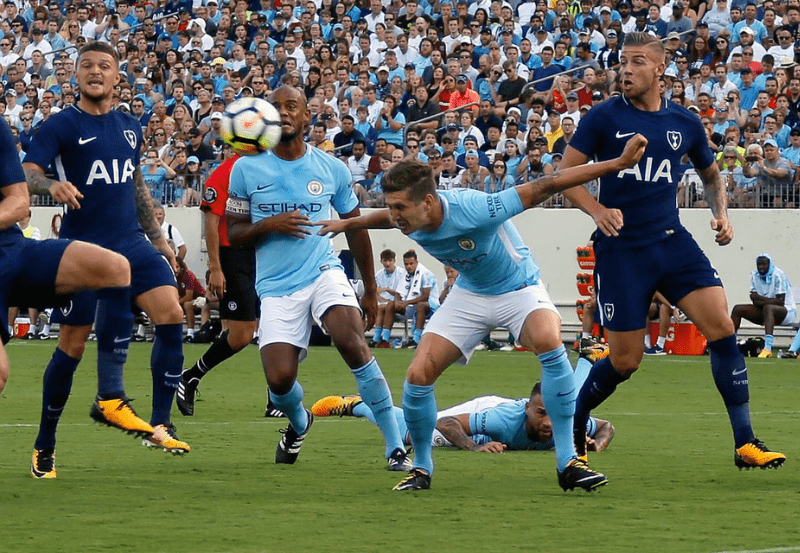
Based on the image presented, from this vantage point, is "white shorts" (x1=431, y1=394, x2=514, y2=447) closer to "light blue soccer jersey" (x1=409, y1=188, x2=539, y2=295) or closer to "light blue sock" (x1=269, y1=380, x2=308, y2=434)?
"light blue sock" (x1=269, y1=380, x2=308, y2=434)

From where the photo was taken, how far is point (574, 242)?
2284 cm

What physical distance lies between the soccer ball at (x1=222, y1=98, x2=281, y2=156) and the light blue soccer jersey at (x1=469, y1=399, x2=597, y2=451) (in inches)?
96.0

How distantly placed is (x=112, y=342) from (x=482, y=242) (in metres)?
2.33

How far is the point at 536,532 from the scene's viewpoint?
20.3ft

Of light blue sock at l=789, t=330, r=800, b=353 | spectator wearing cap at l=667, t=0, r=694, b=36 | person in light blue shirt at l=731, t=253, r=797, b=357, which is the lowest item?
light blue sock at l=789, t=330, r=800, b=353

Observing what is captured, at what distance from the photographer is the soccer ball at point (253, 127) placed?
8.66 metres

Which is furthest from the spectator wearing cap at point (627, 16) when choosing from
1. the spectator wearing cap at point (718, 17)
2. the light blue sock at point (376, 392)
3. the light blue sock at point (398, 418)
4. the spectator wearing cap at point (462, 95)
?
the light blue sock at point (376, 392)

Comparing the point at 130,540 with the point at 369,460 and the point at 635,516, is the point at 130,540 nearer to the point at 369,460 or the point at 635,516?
the point at 635,516

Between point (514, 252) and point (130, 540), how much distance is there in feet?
8.77

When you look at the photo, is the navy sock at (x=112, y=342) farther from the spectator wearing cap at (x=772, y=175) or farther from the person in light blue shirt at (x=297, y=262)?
the spectator wearing cap at (x=772, y=175)

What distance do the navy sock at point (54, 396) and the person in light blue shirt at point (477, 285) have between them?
5.97ft

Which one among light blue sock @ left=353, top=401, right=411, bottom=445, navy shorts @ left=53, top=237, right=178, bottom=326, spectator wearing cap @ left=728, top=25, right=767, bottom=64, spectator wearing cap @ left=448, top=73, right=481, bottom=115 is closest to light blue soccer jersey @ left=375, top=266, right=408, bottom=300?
spectator wearing cap @ left=448, top=73, right=481, bottom=115

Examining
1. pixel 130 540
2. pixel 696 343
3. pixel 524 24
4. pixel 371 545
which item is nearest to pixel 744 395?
pixel 371 545

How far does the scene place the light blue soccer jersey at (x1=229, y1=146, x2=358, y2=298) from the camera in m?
8.58
